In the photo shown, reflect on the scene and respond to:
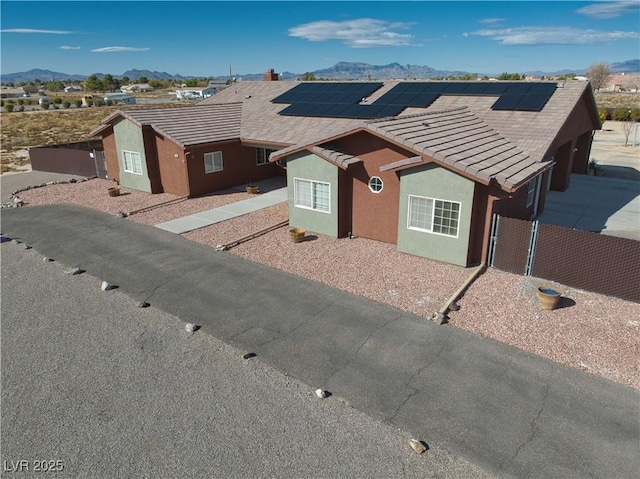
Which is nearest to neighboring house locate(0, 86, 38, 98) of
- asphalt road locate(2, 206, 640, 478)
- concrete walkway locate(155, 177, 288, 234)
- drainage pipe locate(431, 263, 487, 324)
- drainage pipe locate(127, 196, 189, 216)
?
drainage pipe locate(127, 196, 189, 216)

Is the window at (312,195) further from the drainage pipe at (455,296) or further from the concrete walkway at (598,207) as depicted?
the concrete walkway at (598,207)

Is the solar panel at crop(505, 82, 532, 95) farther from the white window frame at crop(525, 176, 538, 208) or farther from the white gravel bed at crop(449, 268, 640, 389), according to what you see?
the white gravel bed at crop(449, 268, 640, 389)

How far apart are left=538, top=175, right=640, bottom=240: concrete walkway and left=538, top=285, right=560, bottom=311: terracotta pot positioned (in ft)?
23.8

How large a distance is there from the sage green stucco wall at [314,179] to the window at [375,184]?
1.27 metres

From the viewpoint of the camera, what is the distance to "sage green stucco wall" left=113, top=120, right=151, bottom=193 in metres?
23.0

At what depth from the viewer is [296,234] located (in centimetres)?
1619

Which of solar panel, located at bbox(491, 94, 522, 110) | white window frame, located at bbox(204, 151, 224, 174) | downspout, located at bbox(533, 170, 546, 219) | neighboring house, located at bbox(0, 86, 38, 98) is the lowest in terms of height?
downspout, located at bbox(533, 170, 546, 219)

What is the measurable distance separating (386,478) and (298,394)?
7.91 feet

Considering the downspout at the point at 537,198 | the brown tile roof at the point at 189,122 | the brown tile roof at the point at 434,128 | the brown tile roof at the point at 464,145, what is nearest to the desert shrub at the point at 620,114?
the brown tile roof at the point at 434,128

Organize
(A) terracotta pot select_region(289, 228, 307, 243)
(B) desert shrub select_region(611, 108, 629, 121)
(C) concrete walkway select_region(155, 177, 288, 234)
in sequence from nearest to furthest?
(A) terracotta pot select_region(289, 228, 307, 243) < (C) concrete walkway select_region(155, 177, 288, 234) < (B) desert shrub select_region(611, 108, 629, 121)

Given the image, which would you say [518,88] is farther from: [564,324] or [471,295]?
[564,324]

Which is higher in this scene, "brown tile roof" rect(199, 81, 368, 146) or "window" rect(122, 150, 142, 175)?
"brown tile roof" rect(199, 81, 368, 146)

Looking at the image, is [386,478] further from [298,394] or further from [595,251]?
[595,251]

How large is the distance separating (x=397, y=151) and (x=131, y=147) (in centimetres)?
1571
